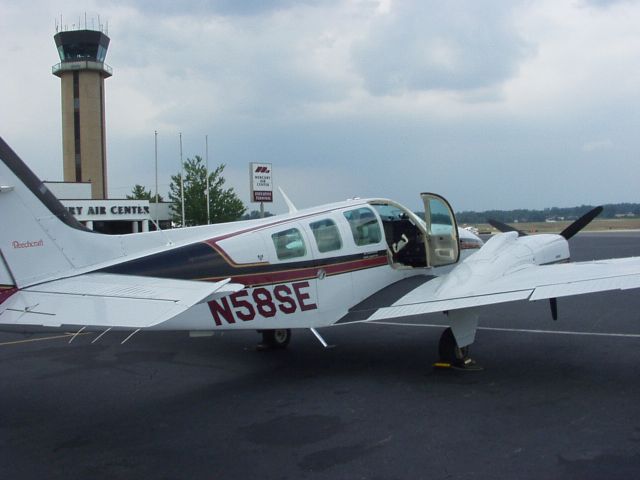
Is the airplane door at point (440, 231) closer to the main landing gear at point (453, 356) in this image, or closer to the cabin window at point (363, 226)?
the cabin window at point (363, 226)

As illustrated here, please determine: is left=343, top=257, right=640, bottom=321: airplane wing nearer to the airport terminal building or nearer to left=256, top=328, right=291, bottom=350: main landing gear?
left=256, top=328, right=291, bottom=350: main landing gear

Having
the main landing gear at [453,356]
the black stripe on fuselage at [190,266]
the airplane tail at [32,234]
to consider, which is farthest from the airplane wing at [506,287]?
the airplane tail at [32,234]

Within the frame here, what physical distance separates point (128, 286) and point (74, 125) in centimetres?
6156

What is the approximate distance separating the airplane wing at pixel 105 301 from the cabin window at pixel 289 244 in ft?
5.27

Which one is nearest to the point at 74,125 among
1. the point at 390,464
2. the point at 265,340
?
the point at 265,340

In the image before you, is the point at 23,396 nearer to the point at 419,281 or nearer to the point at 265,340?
the point at 265,340

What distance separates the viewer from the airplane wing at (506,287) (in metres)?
8.37

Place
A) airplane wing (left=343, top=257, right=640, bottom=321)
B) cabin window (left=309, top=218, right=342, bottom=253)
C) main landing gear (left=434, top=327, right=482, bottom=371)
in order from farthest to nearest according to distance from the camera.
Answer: cabin window (left=309, top=218, right=342, bottom=253) < main landing gear (left=434, top=327, right=482, bottom=371) < airplane wing (left=343, top=257, right=640, bottom=321)

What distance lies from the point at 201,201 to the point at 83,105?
1215 inches

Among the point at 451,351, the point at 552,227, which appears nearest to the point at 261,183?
the point at 451,351

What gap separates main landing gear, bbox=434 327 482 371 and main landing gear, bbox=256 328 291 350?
10.4 ft

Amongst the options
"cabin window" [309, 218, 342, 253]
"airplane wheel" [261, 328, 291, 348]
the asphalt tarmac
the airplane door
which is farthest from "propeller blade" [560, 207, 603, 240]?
"airplane wheel" [261, 328, 291, 348]

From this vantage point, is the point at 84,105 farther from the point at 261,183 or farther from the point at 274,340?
the point at 274,340

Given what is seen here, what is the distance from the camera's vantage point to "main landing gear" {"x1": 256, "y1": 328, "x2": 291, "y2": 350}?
37.0 feet
